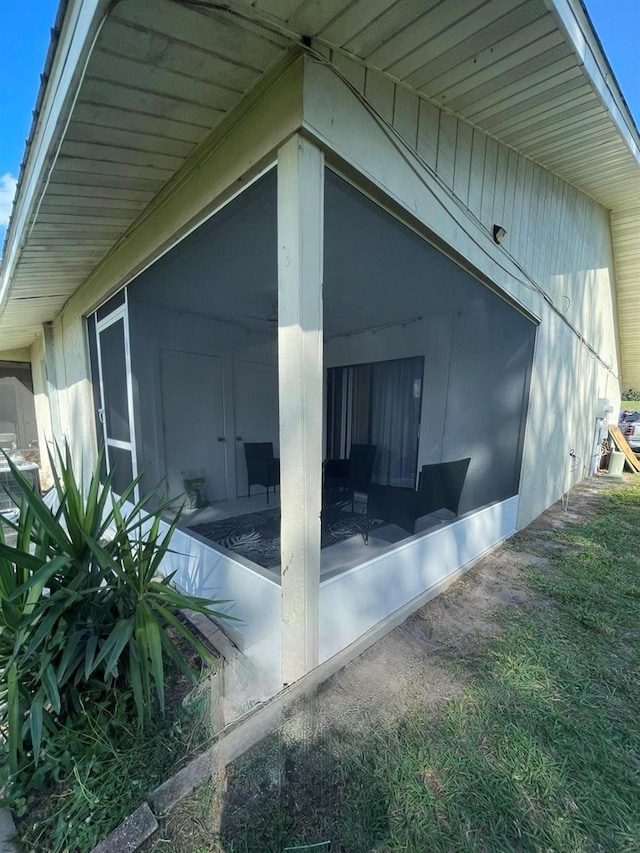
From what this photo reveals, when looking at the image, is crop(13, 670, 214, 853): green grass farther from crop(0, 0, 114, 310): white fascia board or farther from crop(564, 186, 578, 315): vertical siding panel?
crop(564, 186, 578, 315): vertical siding panel

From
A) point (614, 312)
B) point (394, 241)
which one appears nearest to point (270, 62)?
point (394, 241)

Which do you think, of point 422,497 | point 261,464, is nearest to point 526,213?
point 422,497

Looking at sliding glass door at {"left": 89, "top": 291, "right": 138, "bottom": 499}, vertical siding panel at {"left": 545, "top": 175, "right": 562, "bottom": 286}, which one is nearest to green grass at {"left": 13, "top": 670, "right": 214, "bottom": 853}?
sliding glass door at {"left": 89, "top": 291, "right": 138, "bottom": 499}

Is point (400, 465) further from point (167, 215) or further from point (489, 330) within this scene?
point (167, 215)

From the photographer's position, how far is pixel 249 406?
4969 millimetres

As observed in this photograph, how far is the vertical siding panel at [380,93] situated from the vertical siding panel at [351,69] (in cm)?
4

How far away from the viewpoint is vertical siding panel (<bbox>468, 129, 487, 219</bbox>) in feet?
8.29

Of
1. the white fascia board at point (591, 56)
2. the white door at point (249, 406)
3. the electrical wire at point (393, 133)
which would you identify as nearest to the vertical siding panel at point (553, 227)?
the electrical wire at point (393, 133)

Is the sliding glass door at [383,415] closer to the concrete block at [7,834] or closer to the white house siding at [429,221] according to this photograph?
the white house siding at [429,221]

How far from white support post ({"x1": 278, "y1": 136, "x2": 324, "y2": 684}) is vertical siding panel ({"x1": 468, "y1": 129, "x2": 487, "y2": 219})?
1.75m

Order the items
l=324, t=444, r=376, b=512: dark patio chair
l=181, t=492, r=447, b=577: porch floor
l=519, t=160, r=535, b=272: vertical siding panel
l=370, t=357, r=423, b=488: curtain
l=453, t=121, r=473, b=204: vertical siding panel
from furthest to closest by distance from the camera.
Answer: l=370, t=357, r=423, b=488: curtain < l=324, t=444, r=376, b=512: dark patio chair < l=519, t=160, r=535, b=272: vertical siding panel < l=453, t=121, r=473, b=204: vertical siding panel < l=181, t=492, r=447, b=577: porch floor

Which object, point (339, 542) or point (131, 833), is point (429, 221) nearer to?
point (339, 542)

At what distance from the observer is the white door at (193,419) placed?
13.6 feet

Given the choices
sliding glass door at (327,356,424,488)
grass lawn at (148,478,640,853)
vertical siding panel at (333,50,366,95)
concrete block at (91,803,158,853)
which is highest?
vertical siding panel at (333,50,366,95)
